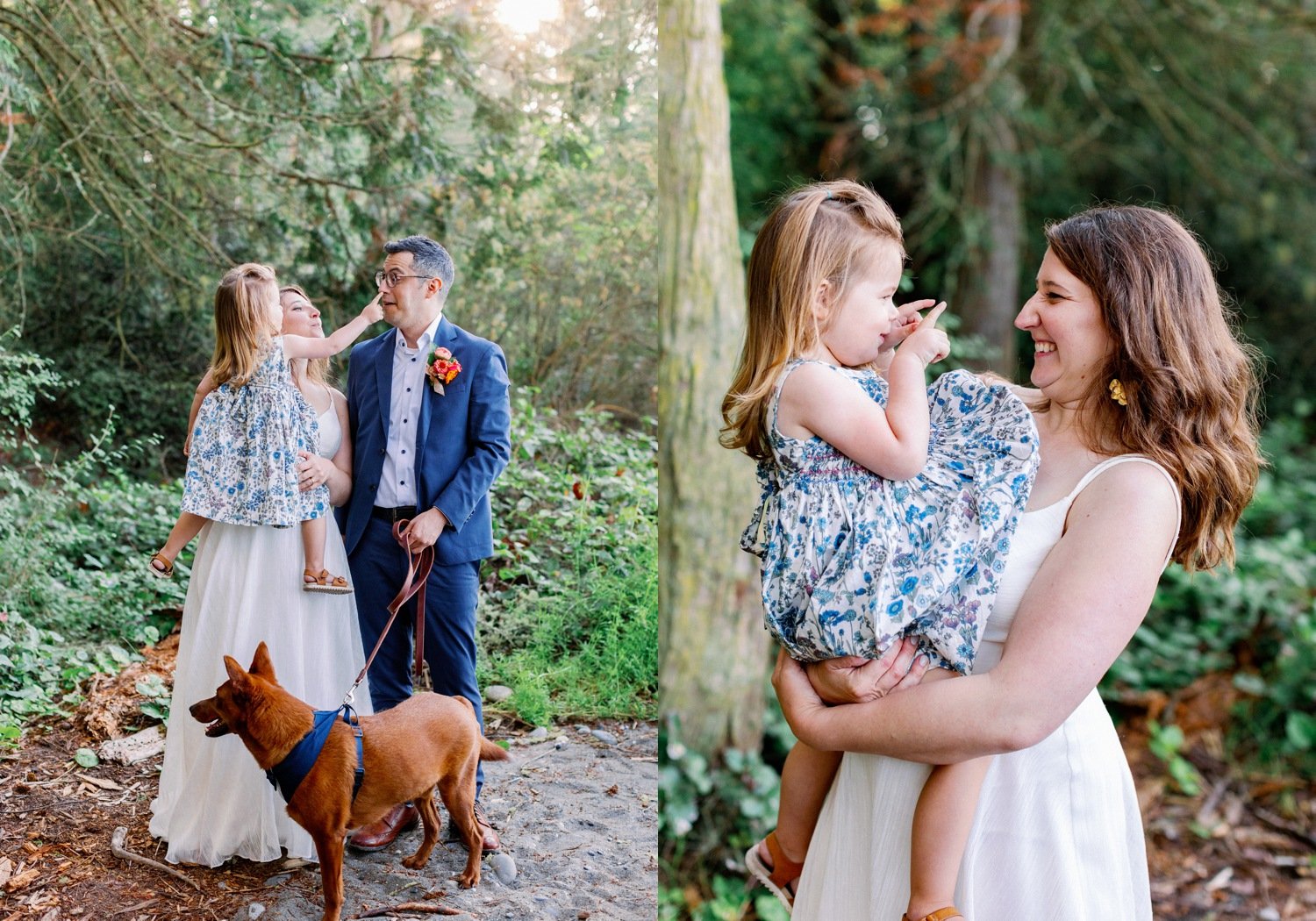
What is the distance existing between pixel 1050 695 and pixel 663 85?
1.88m

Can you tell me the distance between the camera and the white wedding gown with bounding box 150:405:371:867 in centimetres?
185

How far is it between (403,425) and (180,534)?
16.6 inches

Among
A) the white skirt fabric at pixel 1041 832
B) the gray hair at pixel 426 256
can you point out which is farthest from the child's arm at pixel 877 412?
the gray hair at pixel 426 256

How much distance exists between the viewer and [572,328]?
2.41 meters

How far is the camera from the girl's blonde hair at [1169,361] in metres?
1.63

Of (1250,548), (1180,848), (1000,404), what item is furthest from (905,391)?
(1250,548)

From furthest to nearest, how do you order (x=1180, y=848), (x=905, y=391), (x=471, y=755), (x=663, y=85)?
(x=1180, y=848), (x=663, y=85), (x=471, y=755), (x=905, y=391)

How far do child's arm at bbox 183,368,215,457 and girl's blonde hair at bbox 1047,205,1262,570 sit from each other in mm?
1402

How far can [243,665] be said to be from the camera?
1881mm

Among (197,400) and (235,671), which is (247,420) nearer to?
(197,400)

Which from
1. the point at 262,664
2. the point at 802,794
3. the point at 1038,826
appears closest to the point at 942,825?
the point at 1038,826

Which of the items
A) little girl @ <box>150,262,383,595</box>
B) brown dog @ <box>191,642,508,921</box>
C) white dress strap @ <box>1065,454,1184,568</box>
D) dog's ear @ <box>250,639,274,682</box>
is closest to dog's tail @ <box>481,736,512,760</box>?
brown dog @ <box>191,642,508,921</box>

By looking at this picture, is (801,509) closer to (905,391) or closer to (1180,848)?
(905,391)

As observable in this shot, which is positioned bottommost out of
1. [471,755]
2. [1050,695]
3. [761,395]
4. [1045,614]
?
[471,755]
